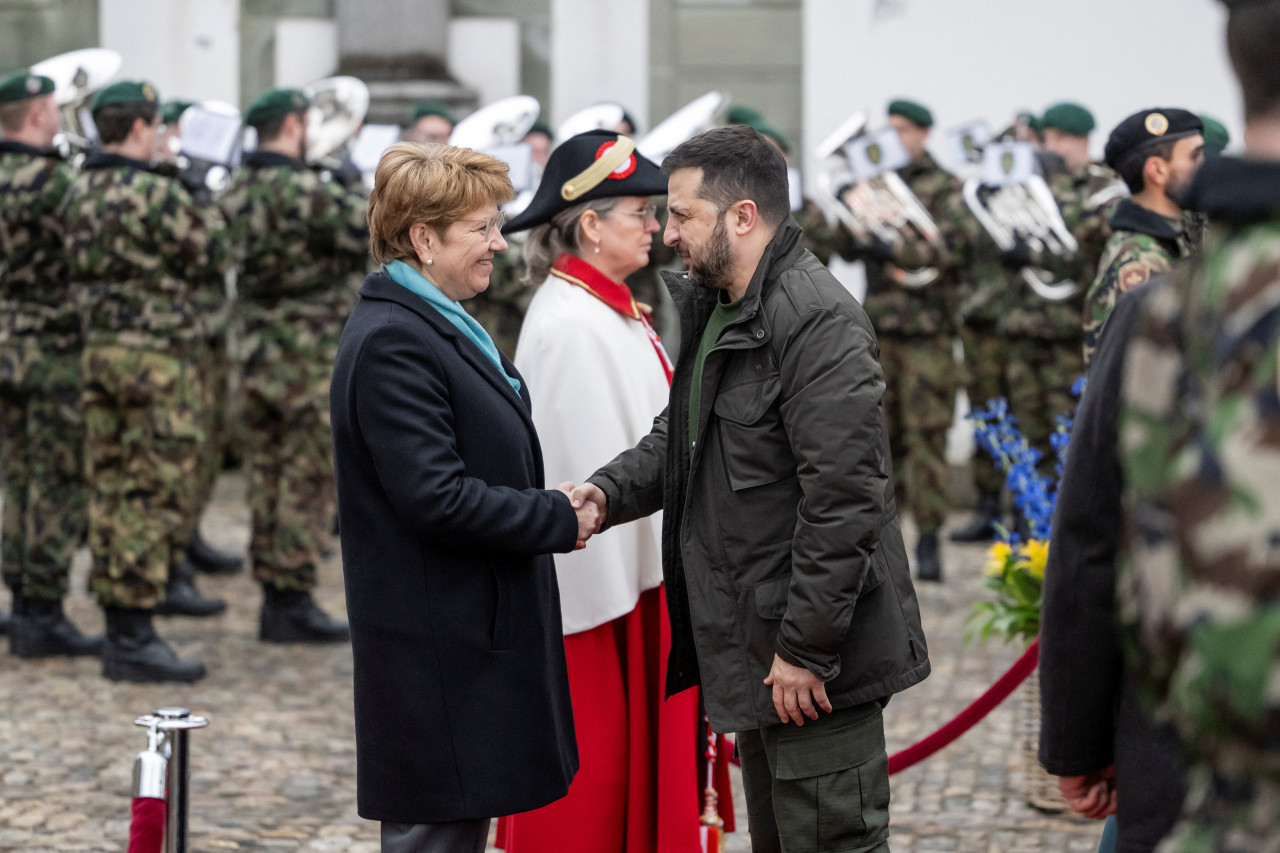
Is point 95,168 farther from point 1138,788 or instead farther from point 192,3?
point 192,3

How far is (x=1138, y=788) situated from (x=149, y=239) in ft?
16.9

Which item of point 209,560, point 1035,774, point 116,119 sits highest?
point 116,119

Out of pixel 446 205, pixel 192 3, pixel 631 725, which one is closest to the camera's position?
pixel 446 205

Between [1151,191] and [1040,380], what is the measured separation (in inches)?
176

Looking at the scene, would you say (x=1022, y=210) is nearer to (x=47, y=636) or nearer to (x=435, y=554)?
(x=47, y=636)

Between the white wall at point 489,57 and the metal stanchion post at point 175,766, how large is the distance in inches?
374

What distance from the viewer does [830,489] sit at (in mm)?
2709

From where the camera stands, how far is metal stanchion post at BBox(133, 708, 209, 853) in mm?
3297

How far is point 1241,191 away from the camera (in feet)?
4.51

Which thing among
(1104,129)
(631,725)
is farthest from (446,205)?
(1104,129)

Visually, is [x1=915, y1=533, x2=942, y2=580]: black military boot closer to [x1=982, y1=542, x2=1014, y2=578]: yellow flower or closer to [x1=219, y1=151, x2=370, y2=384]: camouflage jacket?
[x1=219, y1=151, x2=370, y2=384]: camouflage jacket

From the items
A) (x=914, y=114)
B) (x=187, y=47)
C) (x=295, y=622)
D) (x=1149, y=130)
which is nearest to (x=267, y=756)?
(x=295, y=622)

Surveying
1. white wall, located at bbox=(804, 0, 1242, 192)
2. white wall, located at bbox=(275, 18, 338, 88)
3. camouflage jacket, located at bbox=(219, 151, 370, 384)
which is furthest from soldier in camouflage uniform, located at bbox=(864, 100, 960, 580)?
white wall, located at bbox=(275, 18, 338, 88)

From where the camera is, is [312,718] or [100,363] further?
[100,363]
